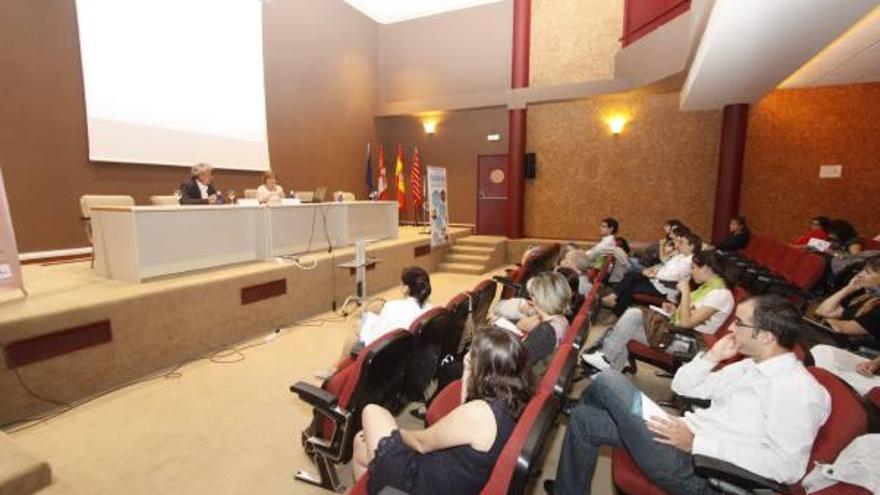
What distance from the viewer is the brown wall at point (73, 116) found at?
462 cm

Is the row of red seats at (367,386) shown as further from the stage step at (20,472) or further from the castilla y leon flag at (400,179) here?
the castilla y leon flag at (400,179)

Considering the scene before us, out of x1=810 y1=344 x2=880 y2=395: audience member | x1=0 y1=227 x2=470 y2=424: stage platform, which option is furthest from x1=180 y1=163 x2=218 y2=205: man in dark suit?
x1=810 y1=344 x2=880 y2=395: audience member

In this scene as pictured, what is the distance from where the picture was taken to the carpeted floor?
2.09 meters

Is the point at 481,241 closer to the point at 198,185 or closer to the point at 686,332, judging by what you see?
the point at 198,185

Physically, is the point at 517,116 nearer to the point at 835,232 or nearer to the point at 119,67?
the point at 835,232

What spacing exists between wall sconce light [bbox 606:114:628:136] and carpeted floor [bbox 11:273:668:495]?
19.7ft

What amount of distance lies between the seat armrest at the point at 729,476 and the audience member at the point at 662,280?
2.90 m

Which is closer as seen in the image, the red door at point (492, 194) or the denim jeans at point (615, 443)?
the denim jeans at point (615, 443)

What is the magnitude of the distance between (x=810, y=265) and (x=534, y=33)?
6.43 meters

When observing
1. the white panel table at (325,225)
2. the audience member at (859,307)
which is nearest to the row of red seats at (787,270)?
the audience member at (859,307)

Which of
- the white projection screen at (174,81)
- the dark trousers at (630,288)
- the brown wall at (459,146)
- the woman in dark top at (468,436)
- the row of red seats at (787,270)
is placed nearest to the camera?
the woman in dark top at (468,436)

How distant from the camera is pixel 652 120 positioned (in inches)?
315

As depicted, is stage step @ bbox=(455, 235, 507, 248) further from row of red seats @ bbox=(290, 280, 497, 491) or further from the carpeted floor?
row of red seats @ bbox=(290, 280, 497, 491)

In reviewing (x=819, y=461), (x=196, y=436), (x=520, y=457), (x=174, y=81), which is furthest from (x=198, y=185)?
(x=819, y=461)
